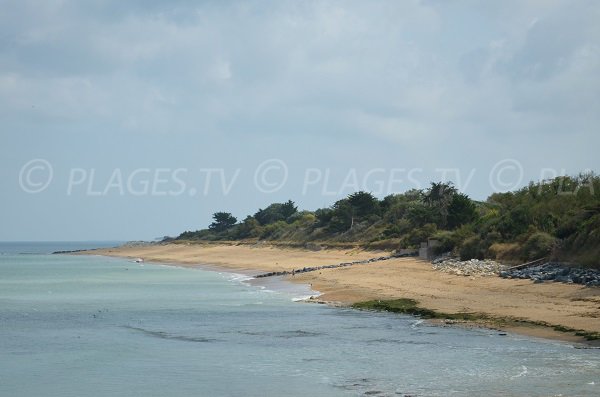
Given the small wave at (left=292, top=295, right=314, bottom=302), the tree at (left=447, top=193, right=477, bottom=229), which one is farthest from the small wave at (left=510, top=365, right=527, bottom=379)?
the tree at (left=447, top=193, right=477, bottom=229)

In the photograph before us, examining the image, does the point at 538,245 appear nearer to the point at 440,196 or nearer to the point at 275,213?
the point at 440,196

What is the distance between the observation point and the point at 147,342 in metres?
24.5

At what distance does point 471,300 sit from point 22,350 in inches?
718

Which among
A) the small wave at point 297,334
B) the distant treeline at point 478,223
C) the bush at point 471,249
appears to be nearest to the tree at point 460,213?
the distant treeline at point 478,223

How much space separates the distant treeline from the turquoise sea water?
1274 cm

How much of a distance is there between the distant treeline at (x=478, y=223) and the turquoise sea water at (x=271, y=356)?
12745mm

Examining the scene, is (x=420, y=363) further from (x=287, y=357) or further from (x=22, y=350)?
(x=22, y=350)

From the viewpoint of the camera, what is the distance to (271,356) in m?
21.3

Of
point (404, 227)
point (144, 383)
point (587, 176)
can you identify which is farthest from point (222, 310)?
point (404, 227)

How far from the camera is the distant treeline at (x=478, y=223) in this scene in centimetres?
3750

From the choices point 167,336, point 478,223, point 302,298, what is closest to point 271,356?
point 167,336

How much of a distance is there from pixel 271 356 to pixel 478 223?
33.9 meters

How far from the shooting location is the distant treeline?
123 ft

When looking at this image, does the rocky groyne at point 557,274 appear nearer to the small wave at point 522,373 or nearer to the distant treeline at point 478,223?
the distant treeline at point 478,223
